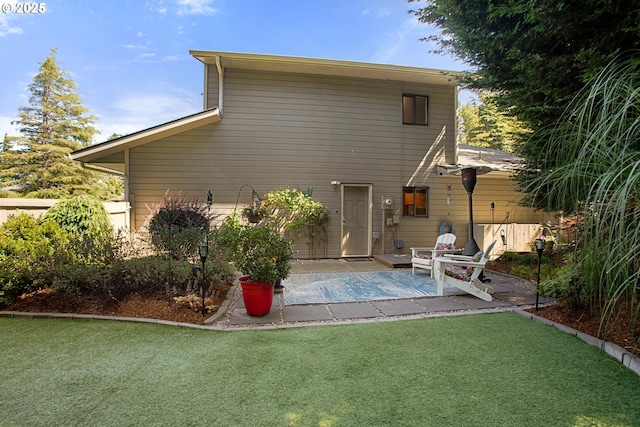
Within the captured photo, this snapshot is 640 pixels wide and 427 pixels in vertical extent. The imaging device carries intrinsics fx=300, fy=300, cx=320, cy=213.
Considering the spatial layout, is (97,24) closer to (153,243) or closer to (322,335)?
(153,243)

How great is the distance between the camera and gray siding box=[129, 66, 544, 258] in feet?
24.5

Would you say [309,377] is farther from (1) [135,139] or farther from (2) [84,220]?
(1) [135,139]

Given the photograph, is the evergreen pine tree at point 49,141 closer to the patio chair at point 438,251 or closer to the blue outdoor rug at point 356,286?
the blue outdoor rug at point 356,286

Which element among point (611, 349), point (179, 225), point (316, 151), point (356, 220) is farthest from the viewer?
point (356, 220)

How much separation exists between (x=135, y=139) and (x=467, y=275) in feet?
24.0

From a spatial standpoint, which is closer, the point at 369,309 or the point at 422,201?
the point at 369,309

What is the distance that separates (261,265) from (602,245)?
3.02 meters

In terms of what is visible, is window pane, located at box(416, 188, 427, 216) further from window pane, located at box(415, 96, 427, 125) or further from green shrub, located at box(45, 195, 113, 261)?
green shrub, located at box(45, 195, 113, 261)

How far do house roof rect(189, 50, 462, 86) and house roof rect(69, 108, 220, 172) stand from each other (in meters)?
1.27

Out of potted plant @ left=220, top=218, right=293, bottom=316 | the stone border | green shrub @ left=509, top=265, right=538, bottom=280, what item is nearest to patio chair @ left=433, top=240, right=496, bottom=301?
the stone border

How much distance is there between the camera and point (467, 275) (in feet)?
15.1

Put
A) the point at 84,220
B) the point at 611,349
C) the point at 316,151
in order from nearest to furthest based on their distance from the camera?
the point at 611,349
the point at 84,220
the point at 316,151

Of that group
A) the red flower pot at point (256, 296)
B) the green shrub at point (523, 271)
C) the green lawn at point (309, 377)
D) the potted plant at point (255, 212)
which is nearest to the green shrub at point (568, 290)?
the green lawn at point (309, 377)

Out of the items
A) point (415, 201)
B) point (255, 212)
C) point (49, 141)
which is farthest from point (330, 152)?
point (49, 141)
